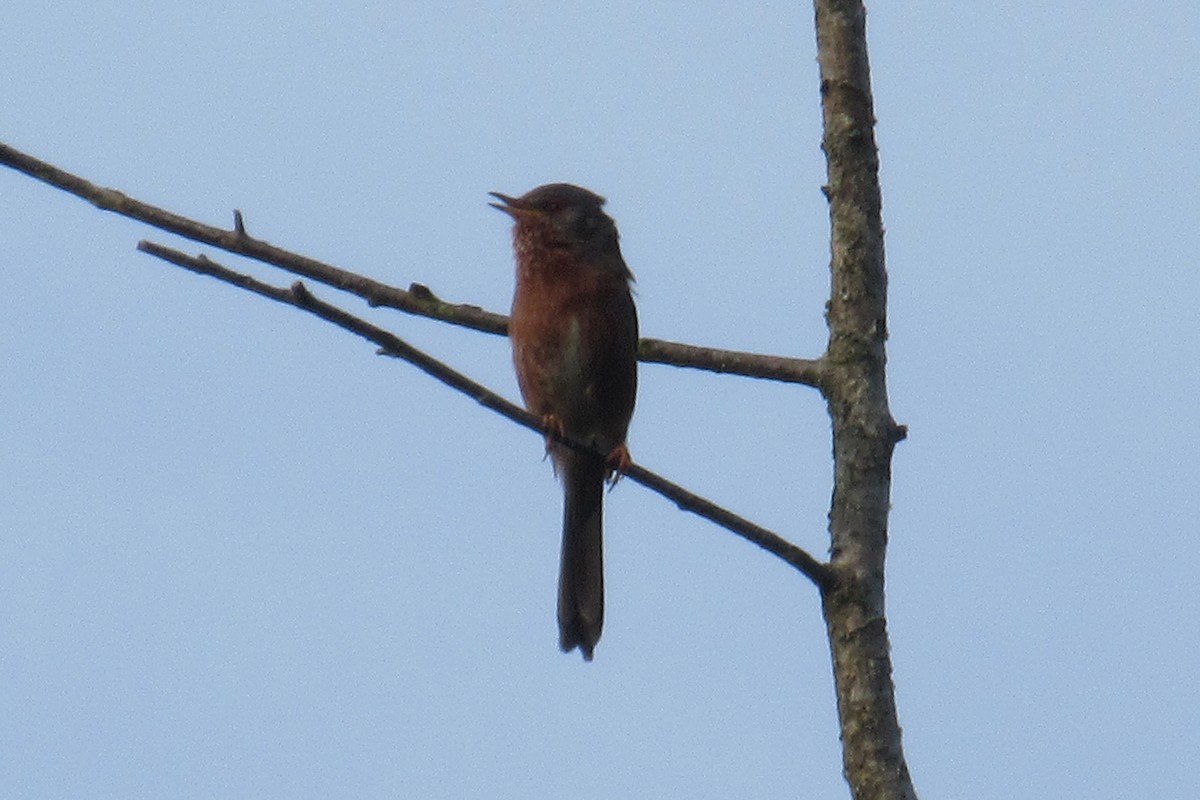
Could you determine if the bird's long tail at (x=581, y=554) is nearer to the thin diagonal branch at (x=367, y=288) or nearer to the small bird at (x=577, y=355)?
the small bird at (x=577, y=355)

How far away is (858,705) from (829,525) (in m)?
0.47

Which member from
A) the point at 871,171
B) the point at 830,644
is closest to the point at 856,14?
the point at 871,171

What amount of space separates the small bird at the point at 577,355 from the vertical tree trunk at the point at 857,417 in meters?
2.46

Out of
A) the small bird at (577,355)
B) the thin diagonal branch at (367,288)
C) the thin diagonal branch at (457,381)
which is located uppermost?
the small bird at (577,355)

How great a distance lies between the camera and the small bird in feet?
22.1

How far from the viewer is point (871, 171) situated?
4.16 meters

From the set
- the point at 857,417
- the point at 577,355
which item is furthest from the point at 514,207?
the point at 857,417

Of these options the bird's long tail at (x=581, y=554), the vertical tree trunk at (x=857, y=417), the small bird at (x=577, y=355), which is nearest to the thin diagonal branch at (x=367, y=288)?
the vertical tree trunk at (x=857, y=417)

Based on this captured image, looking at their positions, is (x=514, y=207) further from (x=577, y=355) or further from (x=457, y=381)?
(x=457, y=381)

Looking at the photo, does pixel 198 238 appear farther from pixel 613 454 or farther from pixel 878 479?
pixel 613 454

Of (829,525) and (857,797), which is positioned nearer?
(857,797)

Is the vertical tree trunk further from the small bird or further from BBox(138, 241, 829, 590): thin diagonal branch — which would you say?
the small bird

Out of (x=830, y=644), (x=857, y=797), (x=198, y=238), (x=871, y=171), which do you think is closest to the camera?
(x=857, y=797)

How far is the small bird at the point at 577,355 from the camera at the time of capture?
673 centimetres
